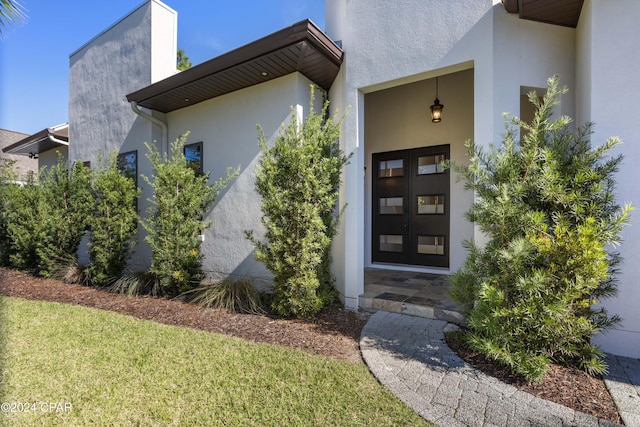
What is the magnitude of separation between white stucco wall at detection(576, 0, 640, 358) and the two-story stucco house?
11mm

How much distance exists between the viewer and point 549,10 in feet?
12.0

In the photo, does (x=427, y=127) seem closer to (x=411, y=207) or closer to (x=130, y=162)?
(x=411, y=207)

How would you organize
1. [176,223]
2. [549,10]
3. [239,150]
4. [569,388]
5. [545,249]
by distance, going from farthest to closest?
[239,150], [176,223], [549,10], [545,249], [569,388]

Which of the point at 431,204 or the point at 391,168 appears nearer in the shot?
the point at 431,204

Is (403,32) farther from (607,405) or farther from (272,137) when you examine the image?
(607,405)

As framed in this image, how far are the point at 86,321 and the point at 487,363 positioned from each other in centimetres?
516

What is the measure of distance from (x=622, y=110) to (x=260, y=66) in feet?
15.4

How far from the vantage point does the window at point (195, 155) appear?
21.4ft

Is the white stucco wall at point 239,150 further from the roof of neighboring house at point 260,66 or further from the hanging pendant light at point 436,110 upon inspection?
the hanging pendant light at point 436,110

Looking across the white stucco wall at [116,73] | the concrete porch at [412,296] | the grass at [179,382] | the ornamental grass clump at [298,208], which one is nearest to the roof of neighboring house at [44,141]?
the white stucco wall at [116,73]

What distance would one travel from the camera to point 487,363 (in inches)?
122

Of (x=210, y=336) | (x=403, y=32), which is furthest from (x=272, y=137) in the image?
(x=210, y=336)

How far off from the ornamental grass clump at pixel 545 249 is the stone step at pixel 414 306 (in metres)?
1.03

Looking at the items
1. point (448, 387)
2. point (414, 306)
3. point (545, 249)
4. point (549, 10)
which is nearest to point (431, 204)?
point (414, 306)
